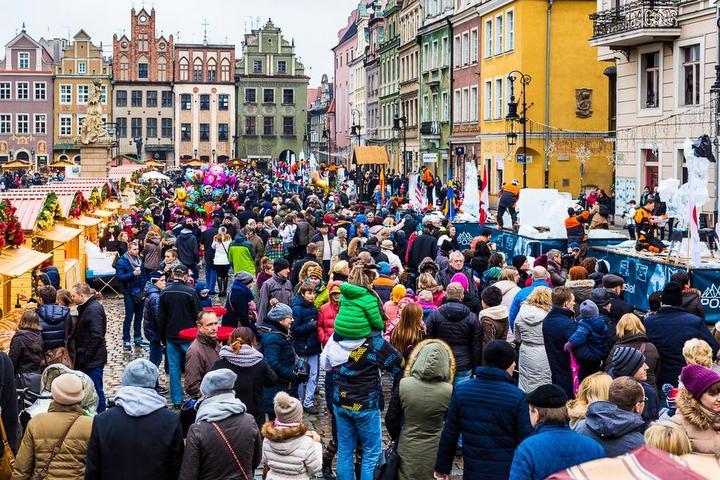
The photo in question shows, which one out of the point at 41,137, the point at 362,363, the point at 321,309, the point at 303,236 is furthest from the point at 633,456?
the point at 41,137

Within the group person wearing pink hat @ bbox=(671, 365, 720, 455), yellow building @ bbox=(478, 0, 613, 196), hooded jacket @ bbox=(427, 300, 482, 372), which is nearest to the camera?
person wearing pink hat @ bbox=(671, 365, 720, 455)

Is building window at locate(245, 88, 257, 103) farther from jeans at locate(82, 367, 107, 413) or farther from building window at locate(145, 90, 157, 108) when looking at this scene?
jeans at locate(82, 367, 107, 413)

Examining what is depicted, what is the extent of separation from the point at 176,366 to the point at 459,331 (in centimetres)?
408

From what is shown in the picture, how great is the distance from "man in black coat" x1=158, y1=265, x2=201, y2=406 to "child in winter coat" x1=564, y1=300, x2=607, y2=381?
4.94 metres

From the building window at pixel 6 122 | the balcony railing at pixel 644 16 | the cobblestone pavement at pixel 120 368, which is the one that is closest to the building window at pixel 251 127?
the building window at pixel 6 122

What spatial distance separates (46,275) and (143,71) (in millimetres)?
84772

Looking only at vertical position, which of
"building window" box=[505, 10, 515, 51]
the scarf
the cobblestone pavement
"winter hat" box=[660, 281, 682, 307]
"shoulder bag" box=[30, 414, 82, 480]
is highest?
"building window" box=[505, 10, 515, 51]

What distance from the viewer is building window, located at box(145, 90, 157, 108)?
320 ft

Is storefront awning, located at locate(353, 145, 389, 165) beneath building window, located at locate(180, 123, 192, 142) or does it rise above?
beneath

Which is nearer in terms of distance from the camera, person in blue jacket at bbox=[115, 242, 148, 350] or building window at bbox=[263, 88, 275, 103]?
person in blue jacket at bbox=[115, 242, 148, 350]

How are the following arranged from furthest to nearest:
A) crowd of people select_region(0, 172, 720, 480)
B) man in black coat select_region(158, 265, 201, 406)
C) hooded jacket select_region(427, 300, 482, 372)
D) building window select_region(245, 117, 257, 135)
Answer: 1. building window select_region(245, 117, 257, 135)
2. man in black coat select_region(158, 265, 201, 406)
3. hooded jacket select_region(427, 300, 482, 372)
4. crowd of people select_region(0, 172, 720, 480)

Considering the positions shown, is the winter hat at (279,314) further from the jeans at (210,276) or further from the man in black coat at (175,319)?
the jeans at (210,276)

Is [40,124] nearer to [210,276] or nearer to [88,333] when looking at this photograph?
[210,276]

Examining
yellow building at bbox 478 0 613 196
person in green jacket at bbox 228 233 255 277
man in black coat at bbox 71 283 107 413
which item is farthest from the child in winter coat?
yellow building at bbox 478 0 613 196
